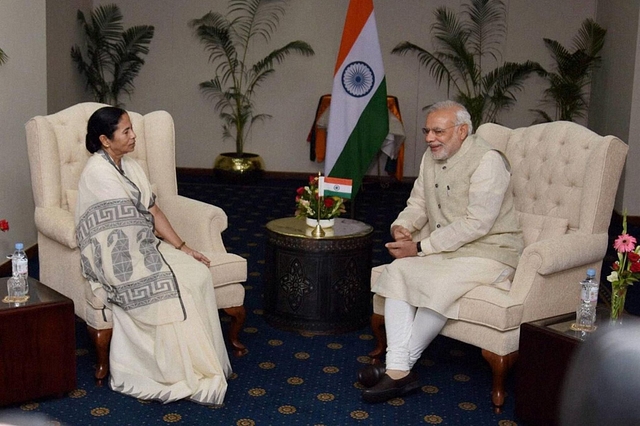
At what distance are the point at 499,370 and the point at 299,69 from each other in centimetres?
729

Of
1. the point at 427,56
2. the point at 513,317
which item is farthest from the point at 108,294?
the point at 427,56

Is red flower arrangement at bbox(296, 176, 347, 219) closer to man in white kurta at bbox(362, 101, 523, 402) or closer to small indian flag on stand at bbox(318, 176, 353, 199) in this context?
small indian flag on stand at bbox(318, 176, 353, 199)

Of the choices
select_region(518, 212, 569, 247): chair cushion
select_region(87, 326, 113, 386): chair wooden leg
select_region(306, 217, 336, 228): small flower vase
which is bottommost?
select_region(87, 326, 113, 386): chair wooden leg

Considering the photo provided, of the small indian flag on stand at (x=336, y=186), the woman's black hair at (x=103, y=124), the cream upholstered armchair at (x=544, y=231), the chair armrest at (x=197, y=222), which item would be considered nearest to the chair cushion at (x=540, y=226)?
the cream upholstered armchair at (x=544, y=231)

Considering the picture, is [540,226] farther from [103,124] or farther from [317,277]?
[103,124]

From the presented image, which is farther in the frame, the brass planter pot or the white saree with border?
the brass planter pot

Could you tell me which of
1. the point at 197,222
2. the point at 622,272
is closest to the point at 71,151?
the point at 197,222

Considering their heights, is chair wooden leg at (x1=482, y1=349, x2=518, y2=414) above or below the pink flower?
below

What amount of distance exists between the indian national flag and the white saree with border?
10.6 ft

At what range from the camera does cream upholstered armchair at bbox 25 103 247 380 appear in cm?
416

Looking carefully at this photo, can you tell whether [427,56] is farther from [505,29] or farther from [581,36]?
[581,36]

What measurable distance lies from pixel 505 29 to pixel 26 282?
774cm

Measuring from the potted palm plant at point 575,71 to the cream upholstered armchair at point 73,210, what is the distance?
6.05 m

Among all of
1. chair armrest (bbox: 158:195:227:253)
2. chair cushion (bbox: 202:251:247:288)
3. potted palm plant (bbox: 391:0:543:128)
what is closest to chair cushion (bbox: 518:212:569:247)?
chair cushion (bbox: 202:251:247:288)
